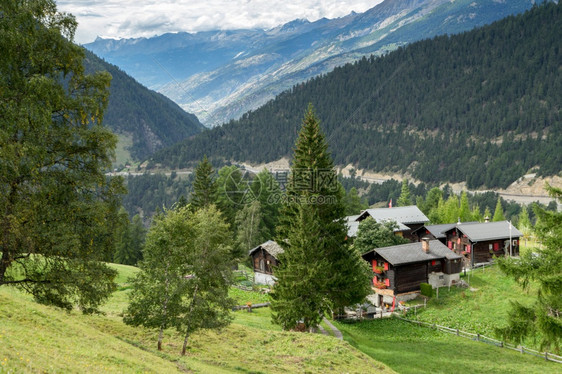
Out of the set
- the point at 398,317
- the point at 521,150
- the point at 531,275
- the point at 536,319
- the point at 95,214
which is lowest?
the point at 398,317

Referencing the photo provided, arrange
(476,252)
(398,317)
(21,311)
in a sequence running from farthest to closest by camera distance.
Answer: (476,252) < (398,317) < (21,311)

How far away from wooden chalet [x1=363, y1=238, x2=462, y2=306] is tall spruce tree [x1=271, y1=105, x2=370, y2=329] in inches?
808

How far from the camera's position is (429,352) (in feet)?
119

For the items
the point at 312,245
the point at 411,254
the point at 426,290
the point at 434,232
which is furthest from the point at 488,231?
the point at 312,245

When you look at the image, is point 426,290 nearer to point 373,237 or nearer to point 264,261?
point 373,237

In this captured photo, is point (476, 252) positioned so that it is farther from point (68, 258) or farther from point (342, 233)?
point (68, 258)

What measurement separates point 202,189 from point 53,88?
53.4 m

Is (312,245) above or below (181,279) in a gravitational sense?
above

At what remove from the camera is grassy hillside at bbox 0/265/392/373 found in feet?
47.0

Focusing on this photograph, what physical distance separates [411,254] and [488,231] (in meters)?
20.9

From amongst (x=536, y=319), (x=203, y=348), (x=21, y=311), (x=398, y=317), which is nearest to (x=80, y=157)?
(x=21, y=311)

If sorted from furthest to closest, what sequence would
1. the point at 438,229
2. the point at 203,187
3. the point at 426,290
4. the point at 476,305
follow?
the point at 438,229 → the point at 203,187 → the point at 426,290 → the point at 476,305

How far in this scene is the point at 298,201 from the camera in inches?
1385

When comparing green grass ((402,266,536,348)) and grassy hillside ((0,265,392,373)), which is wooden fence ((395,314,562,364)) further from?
grassy hillside ((0,265,392,373))
